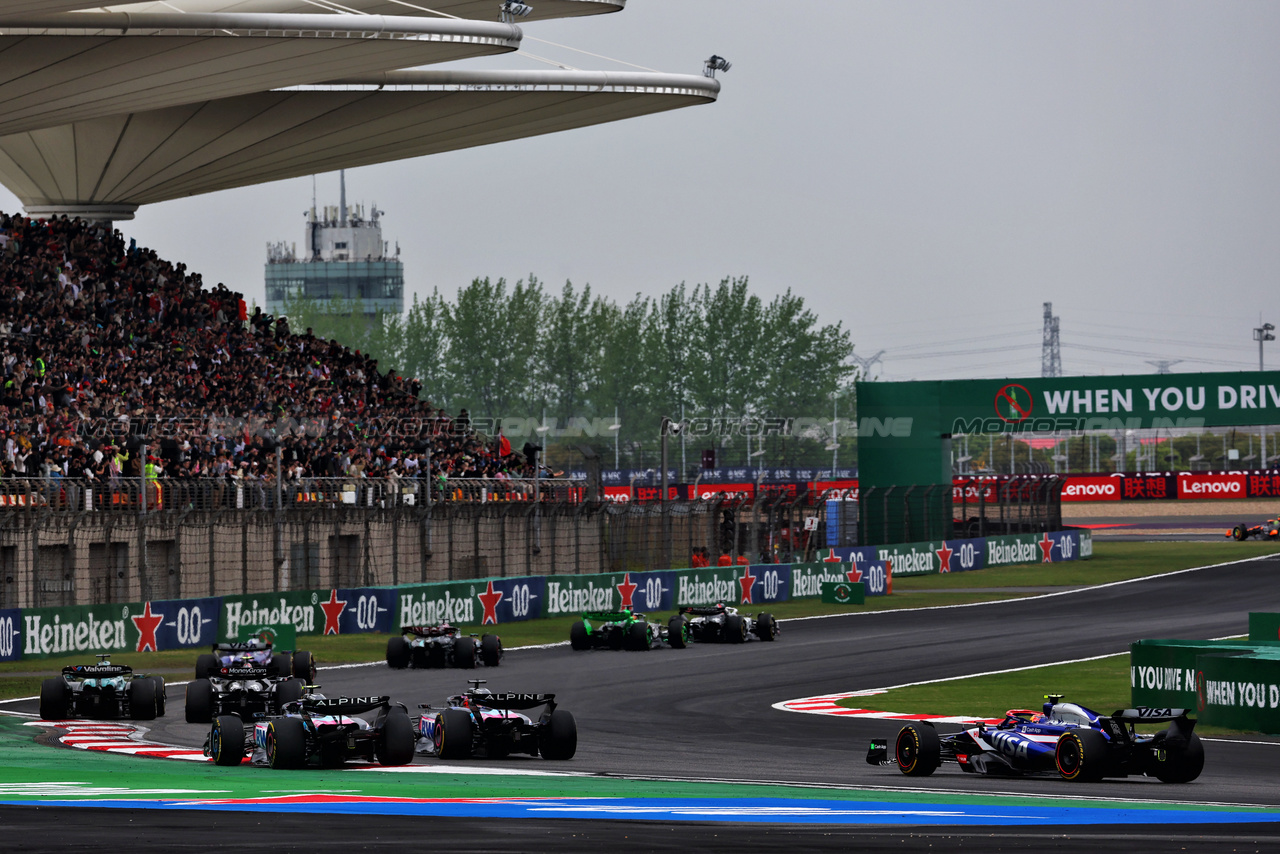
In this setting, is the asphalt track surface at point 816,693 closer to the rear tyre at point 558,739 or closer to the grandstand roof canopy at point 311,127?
the rear tyre at point 558,739

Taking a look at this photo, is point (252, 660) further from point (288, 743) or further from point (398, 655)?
point (398, 655)

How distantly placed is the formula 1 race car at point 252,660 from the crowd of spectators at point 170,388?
24.2 feet

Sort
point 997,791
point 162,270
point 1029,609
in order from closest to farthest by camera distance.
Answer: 1. point 997,791
2. point 1029,609
3. point 162,270

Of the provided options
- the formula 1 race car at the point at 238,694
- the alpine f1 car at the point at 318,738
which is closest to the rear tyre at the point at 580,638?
the formula 1 race car at the point at 238,694

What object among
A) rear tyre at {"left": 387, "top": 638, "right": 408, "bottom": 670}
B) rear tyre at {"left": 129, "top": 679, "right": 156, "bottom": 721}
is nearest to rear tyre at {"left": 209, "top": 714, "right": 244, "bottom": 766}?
rear tyre at {"left": 129, "top": 679, "right": 156, "bottom": 721}

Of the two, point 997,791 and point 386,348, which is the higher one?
point 386,348

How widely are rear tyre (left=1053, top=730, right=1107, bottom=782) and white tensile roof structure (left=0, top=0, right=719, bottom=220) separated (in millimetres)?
22418

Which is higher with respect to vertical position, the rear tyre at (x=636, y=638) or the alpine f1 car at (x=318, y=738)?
the alpine f1 car at (x=318, y=738)

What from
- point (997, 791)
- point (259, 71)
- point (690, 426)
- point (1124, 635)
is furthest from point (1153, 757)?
point (690, 426)

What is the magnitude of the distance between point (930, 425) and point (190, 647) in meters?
30.1

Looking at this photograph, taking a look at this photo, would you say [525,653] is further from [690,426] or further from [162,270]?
[690,426]

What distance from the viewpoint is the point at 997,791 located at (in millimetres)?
13500

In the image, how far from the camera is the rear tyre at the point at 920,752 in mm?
14789

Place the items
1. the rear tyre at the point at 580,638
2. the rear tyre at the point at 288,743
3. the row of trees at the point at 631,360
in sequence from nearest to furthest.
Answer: the rear tyre at the point at 288,743 < the rear tyre at the point at 580,638 < the row of trees at the point at 631,360
